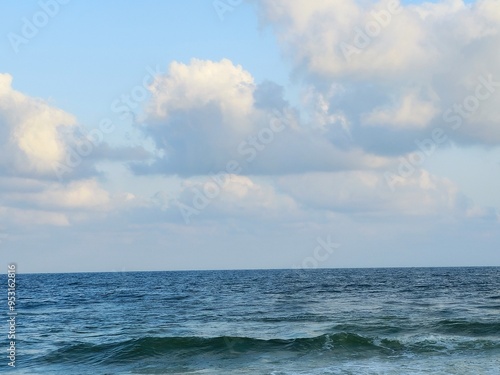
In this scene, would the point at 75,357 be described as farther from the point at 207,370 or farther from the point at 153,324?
the point at 153,324

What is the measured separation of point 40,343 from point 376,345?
74.8 ft

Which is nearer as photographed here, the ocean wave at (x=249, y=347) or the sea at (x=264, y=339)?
the sea at (x=264, y=339)

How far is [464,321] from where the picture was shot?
47156 millimetres

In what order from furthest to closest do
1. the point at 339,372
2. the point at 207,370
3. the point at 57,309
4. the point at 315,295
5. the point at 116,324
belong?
the point at 315,295 → the point at 57,309 → the point at 116,324 → the point at 207,370 → the point at 339,372

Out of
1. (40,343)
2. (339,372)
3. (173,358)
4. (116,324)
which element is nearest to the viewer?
Answer: (339,372)

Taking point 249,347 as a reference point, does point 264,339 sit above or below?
above

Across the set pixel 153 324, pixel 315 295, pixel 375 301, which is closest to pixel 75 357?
pixel 153 324

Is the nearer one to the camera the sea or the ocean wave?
the sea

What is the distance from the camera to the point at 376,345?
3747 cm

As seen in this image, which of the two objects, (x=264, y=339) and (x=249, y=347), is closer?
(x=249, y=347)

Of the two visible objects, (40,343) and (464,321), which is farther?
(464,321)

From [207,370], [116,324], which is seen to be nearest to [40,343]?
[116,324]

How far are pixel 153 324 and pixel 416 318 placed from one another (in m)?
22.0

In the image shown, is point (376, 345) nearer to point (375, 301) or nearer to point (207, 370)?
point (207, 370)
